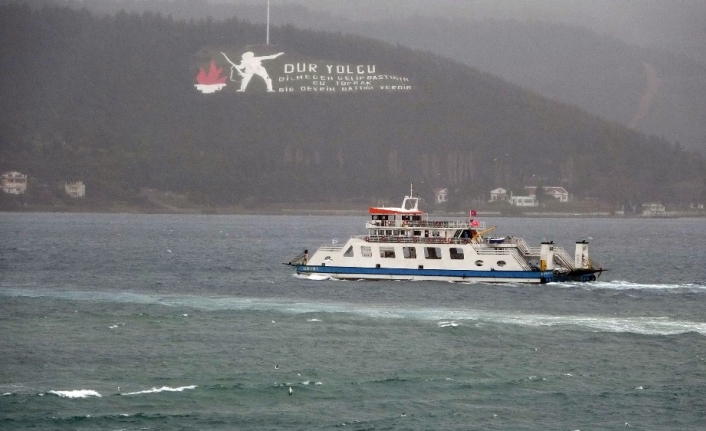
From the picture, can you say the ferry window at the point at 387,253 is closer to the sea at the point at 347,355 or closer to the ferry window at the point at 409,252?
the ferry window at the point at 409,252

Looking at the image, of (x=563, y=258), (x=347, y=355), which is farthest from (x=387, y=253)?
(x=347, y=355)

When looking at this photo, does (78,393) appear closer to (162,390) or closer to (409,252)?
(162,390)

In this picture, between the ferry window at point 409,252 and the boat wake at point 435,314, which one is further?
the ferry window at point 409,252

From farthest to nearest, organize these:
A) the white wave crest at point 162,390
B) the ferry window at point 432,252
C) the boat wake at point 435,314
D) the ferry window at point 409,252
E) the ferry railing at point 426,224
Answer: the ferry window at point 409,252 < the ferry window at point 432,252 < the ferry railing at point 426,224 < the boat wake at point 435,314 < the white wave crest at point 162,390

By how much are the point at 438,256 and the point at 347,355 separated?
103 ft

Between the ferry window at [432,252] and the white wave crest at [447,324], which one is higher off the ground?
the ferry window at [432,252]

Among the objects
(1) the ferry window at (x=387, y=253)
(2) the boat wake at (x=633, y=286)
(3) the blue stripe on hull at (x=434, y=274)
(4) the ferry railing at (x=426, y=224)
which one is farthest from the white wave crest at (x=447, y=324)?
(1) the ferry window at (x=387, y=253)

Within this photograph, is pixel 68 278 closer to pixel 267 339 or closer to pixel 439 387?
pixel 267 339

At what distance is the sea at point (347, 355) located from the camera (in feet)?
140

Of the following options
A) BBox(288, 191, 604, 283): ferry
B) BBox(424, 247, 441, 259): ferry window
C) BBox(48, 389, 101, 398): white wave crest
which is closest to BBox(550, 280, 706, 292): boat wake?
BBox(288, 191, 604, 283): ferry

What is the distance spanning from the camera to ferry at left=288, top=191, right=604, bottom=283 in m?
82.0

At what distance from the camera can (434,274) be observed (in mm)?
82688

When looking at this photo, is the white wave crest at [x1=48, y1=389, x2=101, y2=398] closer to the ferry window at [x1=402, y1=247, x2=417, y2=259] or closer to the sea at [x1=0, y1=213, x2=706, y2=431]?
the sea at [x1=0, y1=213, x2=706, y2=431]

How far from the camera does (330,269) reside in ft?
281
